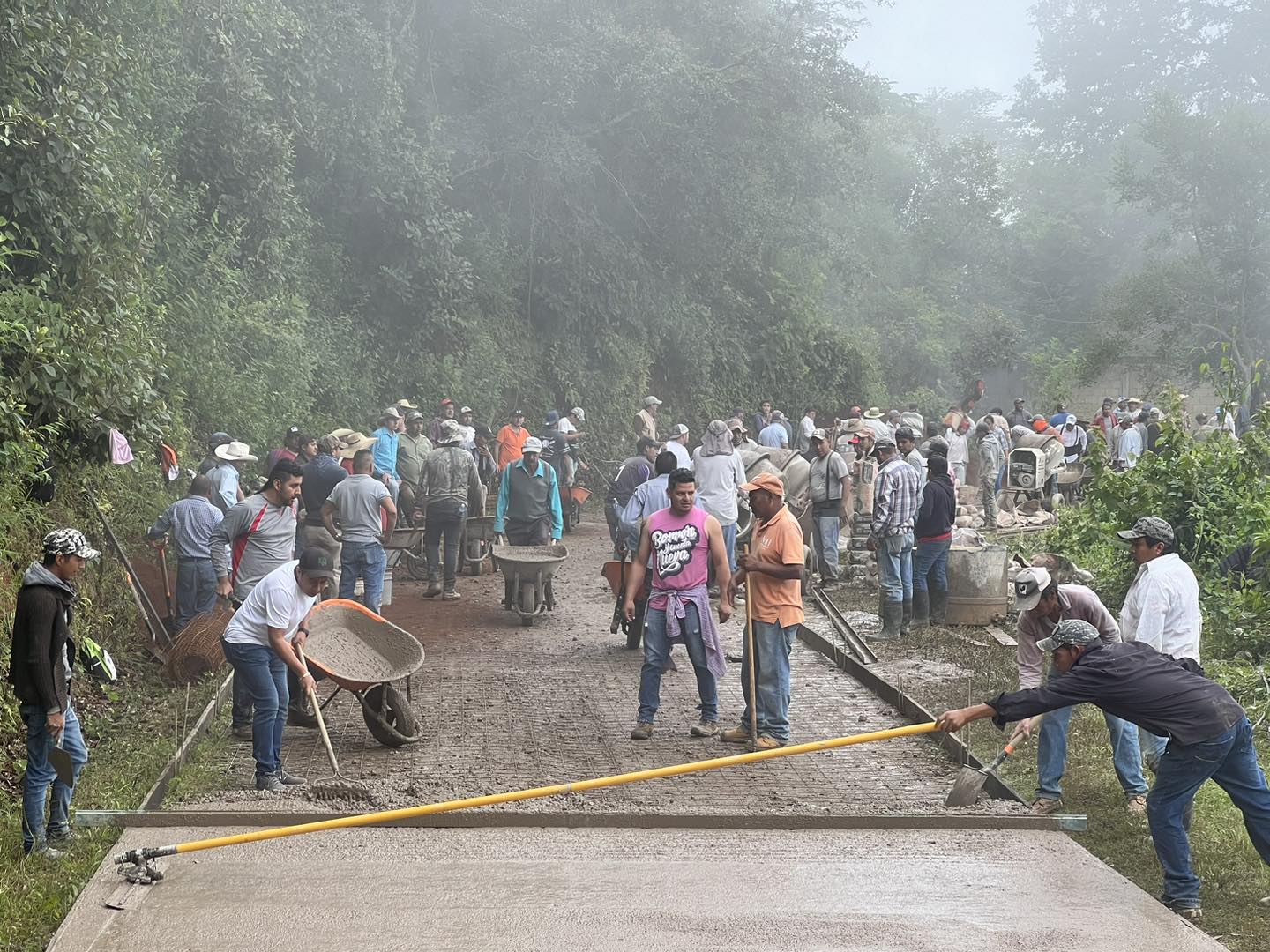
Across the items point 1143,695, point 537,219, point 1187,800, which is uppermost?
point 537,219

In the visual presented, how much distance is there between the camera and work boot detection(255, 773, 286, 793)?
8.20 meters

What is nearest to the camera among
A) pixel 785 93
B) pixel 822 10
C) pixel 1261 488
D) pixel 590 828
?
pixel 590 828

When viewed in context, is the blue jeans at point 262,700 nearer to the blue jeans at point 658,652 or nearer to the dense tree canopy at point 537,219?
the dense tree canopy at point 537,219

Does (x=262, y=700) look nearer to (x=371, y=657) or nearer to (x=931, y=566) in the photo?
(x=371, y=657)

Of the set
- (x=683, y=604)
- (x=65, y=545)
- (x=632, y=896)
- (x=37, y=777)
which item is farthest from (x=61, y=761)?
(x=683, y=604)

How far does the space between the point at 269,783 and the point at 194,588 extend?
3.83 m

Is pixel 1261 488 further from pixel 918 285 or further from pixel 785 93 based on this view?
pixel 918 285

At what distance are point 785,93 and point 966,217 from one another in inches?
765

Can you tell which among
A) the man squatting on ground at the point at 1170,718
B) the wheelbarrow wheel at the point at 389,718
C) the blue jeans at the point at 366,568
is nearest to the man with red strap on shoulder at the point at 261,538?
the wheelbarrow wheel at the point at 389,718

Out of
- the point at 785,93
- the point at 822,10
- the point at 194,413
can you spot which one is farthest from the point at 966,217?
the point at 194,413

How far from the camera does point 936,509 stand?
529 inches

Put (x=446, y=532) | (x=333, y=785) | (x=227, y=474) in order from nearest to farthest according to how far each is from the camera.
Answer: (x=333, y=785)
(x=227, y=474)
(x=446, y=532)

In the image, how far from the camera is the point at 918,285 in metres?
53.6

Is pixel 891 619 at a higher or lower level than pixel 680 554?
lower
